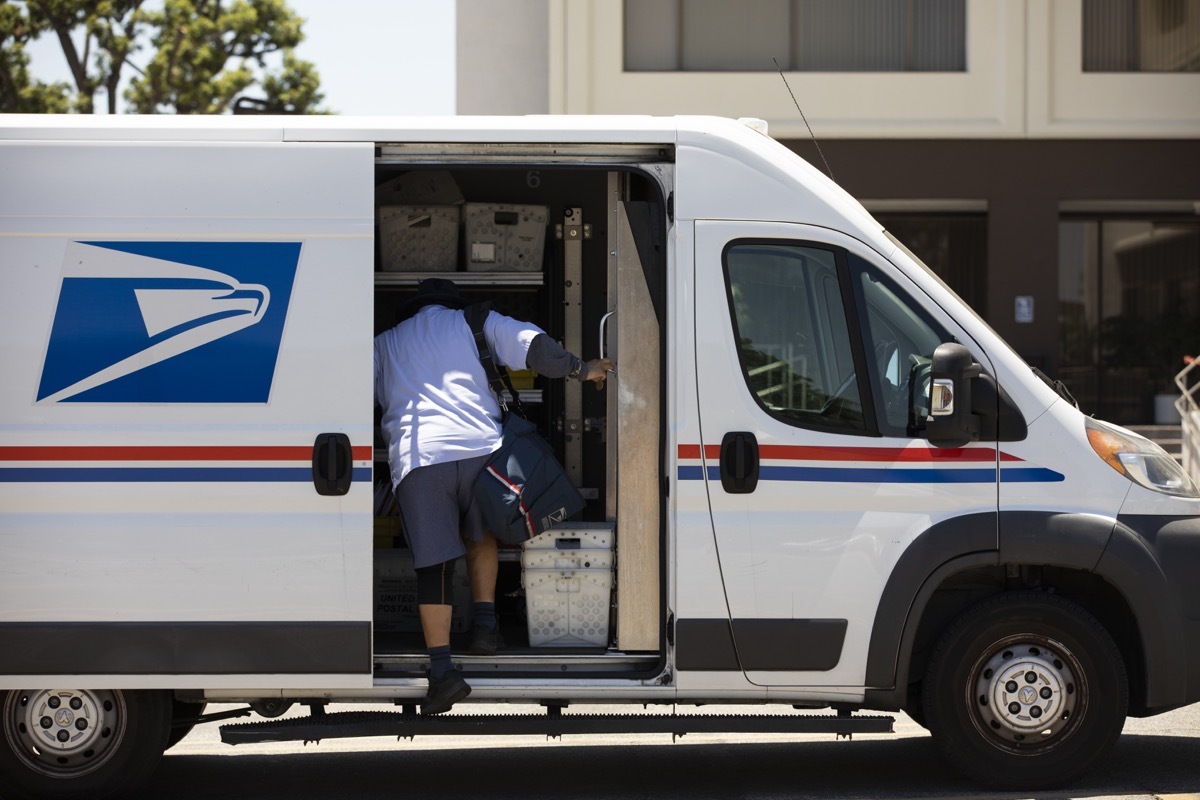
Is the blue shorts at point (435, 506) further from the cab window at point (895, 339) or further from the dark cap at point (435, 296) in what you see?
the cab window at point (895, 339)

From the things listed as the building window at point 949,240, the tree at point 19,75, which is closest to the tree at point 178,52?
the tree at point 19,75

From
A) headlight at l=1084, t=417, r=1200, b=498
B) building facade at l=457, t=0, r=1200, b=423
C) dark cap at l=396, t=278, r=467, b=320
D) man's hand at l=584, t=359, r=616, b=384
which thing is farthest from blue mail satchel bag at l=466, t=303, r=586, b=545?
building facade at l=457, t=0, r=1200, b=423

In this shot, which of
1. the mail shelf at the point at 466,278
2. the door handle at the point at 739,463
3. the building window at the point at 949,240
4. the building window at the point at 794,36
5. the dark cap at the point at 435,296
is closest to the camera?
the door handle at the point at 739,463

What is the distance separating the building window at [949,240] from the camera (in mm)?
18016

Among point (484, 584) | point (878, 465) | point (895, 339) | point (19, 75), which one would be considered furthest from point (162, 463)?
point (19, 75)

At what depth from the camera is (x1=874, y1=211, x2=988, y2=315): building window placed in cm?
1802

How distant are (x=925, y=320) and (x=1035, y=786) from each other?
1.84 m

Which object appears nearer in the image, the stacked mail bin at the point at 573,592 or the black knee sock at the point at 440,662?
the black knee sock at the point at 440,662

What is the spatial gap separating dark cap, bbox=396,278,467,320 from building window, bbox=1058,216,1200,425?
1400 centimetres

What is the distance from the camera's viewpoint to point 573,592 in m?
6.00

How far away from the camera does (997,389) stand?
550 centimetres

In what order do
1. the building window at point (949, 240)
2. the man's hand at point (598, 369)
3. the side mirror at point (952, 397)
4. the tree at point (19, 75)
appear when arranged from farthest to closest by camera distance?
the tree at point (19, 75) < the building window at point (949, 240) < the man's hand at point (598, 369) < the side mirror at point (952, 397)

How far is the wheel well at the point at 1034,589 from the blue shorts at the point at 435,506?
1.85 m

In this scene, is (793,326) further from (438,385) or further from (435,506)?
(435,506)
